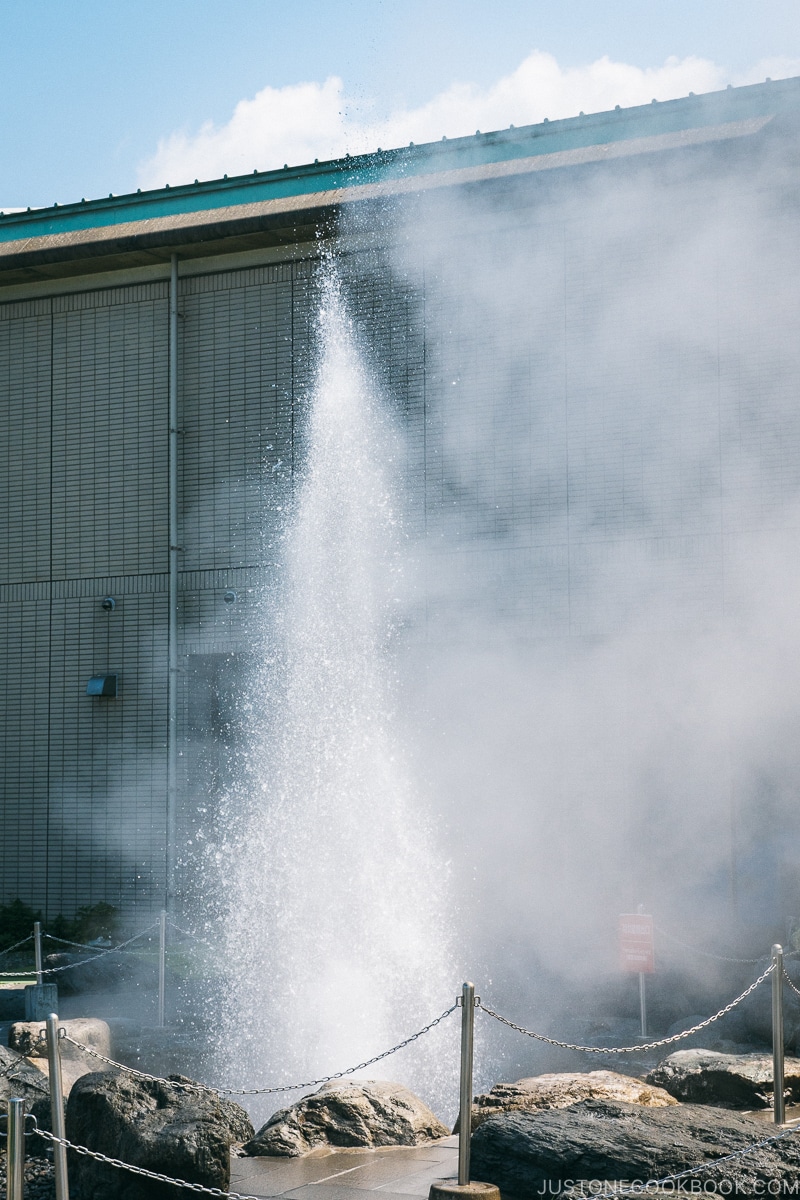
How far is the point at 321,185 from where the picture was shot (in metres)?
11.6

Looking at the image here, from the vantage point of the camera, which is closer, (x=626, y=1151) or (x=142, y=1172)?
(x=142, y=1172)

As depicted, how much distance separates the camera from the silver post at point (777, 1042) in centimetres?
536

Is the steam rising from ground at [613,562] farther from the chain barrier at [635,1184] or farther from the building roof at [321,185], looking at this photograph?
the chain barrier at [635,1184]

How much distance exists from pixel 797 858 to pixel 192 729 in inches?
211

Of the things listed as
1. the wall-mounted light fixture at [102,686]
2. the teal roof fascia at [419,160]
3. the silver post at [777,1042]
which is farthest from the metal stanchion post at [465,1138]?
the wall-mounted light fixture at [102,686]

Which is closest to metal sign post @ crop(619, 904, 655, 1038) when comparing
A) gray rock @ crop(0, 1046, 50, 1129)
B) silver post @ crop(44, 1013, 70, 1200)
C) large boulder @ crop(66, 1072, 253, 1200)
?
large boulder @ crop(66, 1072, 253, 1200)

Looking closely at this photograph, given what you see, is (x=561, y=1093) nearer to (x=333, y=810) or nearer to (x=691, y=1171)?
(x=691, y=1171)

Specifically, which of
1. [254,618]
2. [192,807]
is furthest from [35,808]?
[254,618]

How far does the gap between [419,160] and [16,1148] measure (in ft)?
29.8

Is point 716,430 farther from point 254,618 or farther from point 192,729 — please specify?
point 192,729

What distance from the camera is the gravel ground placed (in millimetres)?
4773

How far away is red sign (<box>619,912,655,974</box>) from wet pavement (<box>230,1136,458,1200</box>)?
247 centimetres

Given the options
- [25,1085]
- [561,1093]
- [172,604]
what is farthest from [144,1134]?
[172,604]

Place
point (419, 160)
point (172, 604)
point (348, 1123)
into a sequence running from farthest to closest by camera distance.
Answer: point (172, 604), point (419, 160), point (348, 1123)
